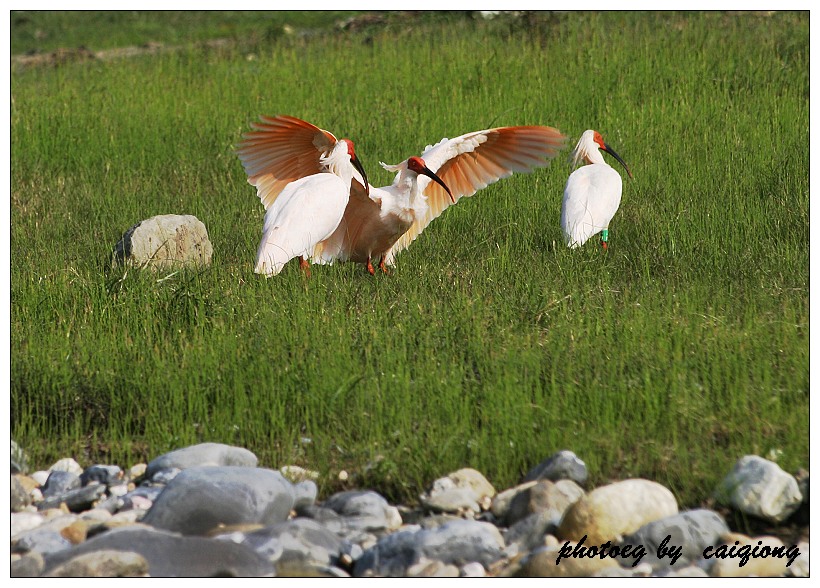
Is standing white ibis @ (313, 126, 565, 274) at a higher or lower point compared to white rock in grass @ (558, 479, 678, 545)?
higher

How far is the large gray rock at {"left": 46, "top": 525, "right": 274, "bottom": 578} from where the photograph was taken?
379 centimetres

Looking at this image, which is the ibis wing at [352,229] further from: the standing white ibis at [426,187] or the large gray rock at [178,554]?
the large gray rock at [178,554]

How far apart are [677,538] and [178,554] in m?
1.78

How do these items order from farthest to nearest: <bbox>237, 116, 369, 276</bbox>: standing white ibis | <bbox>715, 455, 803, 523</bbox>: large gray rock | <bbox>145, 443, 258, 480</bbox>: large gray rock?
<bbox>237, 116, 369, 276</bbox>: standing white ibis < <bbox>145, 443, 258, 480</bbox>: large gray rock < <bbox>715, 455, 803, 523</bbox>: large gray rock

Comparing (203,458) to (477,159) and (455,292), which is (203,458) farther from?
(477,159)

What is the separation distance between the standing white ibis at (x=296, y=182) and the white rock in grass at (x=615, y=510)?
3.21 meters

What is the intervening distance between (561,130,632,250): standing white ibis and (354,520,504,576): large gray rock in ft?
12.0

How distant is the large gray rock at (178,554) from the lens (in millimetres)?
3785

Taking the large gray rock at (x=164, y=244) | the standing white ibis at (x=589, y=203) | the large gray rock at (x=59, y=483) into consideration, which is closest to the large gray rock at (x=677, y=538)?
the large gray rock at (x=59, y=483)

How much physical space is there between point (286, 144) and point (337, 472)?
345cm

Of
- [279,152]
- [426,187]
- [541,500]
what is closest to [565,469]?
[541,500]

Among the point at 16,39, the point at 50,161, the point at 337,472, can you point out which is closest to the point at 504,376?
the point at 337,472

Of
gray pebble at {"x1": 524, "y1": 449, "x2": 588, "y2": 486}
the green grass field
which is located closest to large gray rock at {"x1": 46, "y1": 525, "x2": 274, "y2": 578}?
the green grass field

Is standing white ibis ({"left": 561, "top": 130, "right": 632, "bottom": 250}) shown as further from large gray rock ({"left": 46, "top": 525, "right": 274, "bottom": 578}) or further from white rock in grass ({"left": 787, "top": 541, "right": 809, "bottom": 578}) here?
large gray rock ({"left": 46, "top": 525, "right": 274, "bottom": 578})
